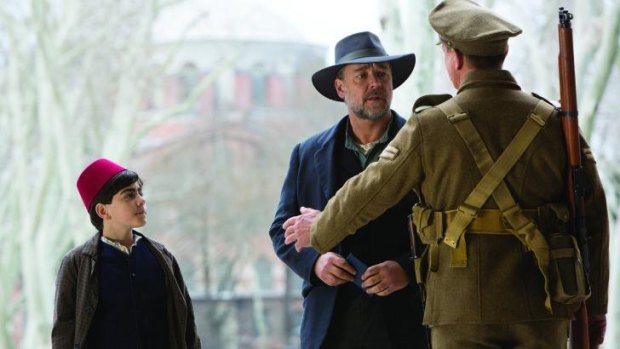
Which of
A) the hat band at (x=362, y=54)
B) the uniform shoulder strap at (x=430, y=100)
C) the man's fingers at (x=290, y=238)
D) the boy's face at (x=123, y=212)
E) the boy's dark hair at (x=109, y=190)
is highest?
the hat band at (x=362, y=54)

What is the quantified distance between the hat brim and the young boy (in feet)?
2.12

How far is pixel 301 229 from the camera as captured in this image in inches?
101

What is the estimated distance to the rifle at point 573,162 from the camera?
2.26m

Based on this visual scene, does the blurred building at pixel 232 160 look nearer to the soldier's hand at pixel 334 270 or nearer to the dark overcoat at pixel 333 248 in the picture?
the dark overcoat at pixel 333 248

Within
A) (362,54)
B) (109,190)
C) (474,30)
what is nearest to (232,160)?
(362,54)

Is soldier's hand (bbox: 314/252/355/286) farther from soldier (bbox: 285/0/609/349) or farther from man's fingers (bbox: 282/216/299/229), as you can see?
soldier (bbox: 285/0/609/349)

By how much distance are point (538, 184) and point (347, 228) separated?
1.52ft

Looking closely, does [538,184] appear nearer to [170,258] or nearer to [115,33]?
[170,258]

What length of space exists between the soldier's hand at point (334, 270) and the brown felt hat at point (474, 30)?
0.68 metres

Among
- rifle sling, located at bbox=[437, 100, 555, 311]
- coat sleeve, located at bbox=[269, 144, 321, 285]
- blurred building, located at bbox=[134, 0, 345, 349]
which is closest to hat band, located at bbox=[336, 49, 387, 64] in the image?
coat sleeve, located at bbox=[269, 144, 321, 285]

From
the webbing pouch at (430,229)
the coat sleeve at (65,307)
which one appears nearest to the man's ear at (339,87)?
the webbing pouch at (430,229)

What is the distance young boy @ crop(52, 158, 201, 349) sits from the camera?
2.62 meters

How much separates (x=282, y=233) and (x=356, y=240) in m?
0.23

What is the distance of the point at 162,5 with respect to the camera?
920 cm
